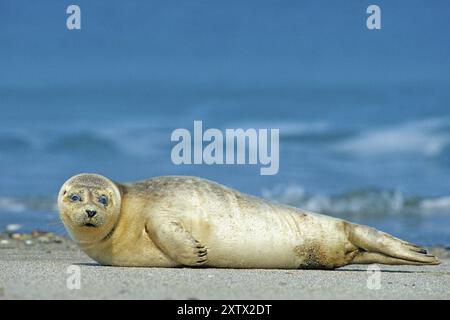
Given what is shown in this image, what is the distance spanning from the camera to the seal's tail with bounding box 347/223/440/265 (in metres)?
8.59

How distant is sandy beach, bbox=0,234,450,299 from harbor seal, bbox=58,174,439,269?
23 cm

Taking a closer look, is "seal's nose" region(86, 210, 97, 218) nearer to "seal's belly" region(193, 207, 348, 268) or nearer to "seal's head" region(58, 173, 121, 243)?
"seal's head" region(58, 173, 121, 243)

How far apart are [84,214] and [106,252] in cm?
54

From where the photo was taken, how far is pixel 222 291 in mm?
6465

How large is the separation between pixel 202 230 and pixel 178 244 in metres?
0.38

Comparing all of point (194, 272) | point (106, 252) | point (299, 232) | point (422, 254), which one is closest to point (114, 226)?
point (106, 252)

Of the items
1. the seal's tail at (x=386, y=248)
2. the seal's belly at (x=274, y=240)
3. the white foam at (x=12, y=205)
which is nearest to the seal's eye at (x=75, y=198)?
the seal's belly at (x=274, y=240)

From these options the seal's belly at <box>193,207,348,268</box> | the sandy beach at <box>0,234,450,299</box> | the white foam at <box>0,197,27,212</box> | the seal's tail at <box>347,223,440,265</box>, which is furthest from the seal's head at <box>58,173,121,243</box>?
the white foam at <box>0,197,27,212</box>

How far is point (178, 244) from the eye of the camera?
788 centimetres

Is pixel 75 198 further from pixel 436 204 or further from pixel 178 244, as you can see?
pixel 436 204

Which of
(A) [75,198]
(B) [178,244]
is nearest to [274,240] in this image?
(B) [178,244]

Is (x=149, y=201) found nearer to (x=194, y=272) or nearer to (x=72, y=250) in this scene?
(x=194, y=272)
